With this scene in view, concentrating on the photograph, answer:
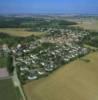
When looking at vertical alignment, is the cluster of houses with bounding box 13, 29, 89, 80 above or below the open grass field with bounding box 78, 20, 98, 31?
above

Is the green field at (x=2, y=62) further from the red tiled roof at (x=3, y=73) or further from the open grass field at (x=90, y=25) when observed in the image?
the open grass field at (x=90, y=25)

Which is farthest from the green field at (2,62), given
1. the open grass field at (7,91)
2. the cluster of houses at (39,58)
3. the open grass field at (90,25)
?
the open grass field at (90,25)

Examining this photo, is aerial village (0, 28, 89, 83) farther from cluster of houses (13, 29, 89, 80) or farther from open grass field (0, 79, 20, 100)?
open grass field (0, 79, 20, 100)

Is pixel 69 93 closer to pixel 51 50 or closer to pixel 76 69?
pixel 76 69

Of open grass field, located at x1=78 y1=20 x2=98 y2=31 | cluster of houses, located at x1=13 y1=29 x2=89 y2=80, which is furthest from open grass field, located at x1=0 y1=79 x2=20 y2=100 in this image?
open grass field, located at x1=78 y1=20 x2=98 y2=31

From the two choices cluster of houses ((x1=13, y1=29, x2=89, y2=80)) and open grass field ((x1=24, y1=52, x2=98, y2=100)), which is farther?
cluster of houses ((x1=13, y1=29, x2=89, y2=80))

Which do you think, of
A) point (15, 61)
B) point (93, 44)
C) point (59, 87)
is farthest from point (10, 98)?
point (93, 44)

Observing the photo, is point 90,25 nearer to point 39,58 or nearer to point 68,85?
point 39,58
